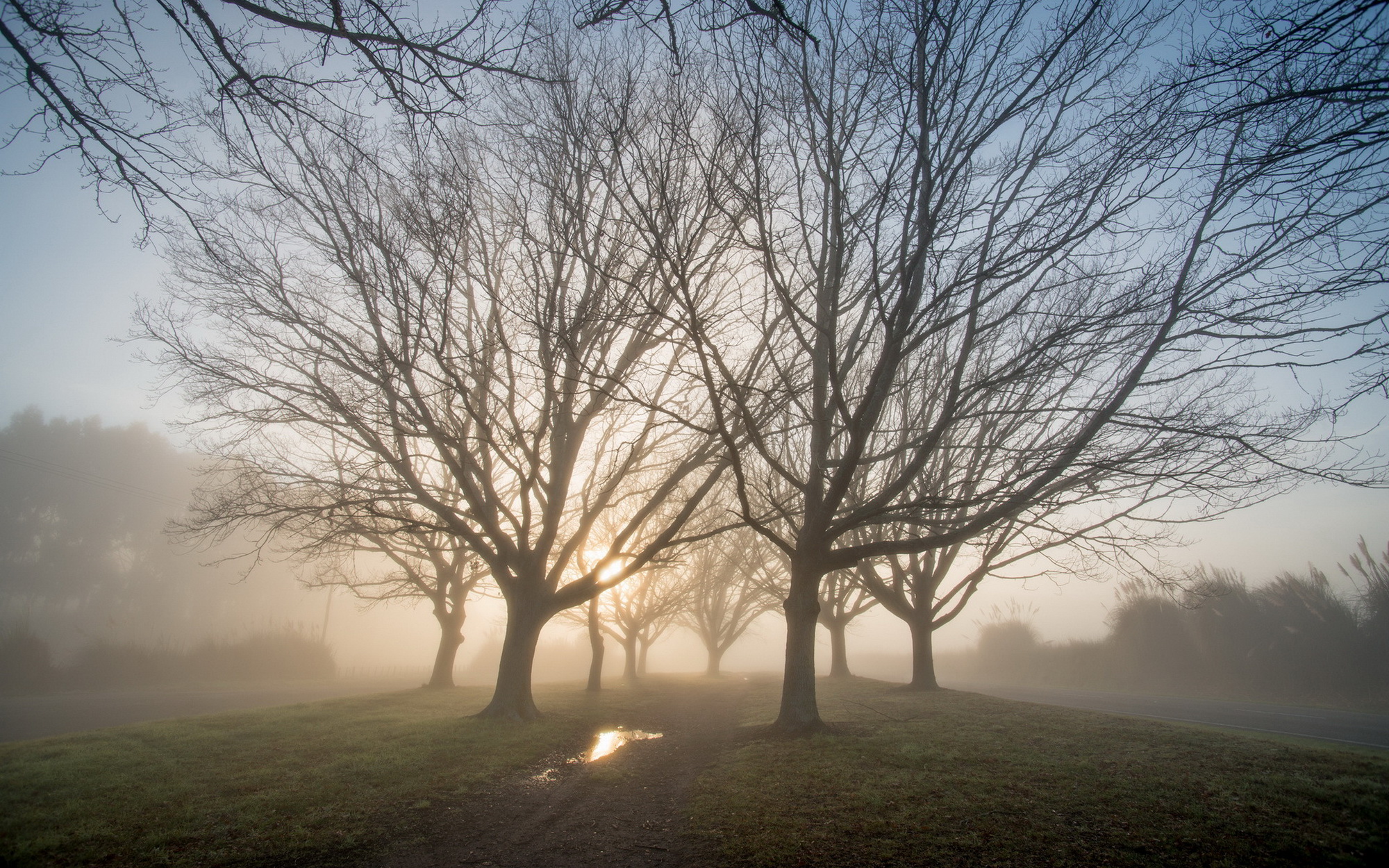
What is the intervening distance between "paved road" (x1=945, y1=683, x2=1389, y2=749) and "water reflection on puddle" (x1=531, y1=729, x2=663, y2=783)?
10734 mm

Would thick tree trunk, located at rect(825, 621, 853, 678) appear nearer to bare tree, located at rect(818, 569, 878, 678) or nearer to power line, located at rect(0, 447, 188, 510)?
bare tree, located at rect(818, 569, 878, 678)

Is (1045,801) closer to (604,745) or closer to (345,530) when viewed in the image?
(604,745)

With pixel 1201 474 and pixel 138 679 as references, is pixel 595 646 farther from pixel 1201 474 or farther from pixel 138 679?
pixel 138 679

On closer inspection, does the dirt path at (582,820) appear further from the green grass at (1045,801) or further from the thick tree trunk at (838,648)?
the thick tree trunk at (838,648)

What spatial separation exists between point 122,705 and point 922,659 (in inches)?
883

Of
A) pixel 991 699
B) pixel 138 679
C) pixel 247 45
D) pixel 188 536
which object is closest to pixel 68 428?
pixel 138 679

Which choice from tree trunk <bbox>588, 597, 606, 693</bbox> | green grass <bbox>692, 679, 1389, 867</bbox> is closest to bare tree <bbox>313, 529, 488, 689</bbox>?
tree trunk <bbox>588, 597, 606, 693</bbox>

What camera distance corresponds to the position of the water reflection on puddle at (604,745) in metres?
7.27

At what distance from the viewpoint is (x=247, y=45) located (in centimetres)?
398

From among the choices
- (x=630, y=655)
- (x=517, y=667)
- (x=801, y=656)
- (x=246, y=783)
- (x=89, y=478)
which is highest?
(x=89, y=478)

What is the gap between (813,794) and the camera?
18.2 ft

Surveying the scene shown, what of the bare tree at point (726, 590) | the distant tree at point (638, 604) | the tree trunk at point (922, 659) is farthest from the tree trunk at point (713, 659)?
the tree trunk at point (922, 659)

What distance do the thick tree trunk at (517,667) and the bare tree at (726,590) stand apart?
826 cm

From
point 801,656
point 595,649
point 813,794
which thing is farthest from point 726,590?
point 813,794
